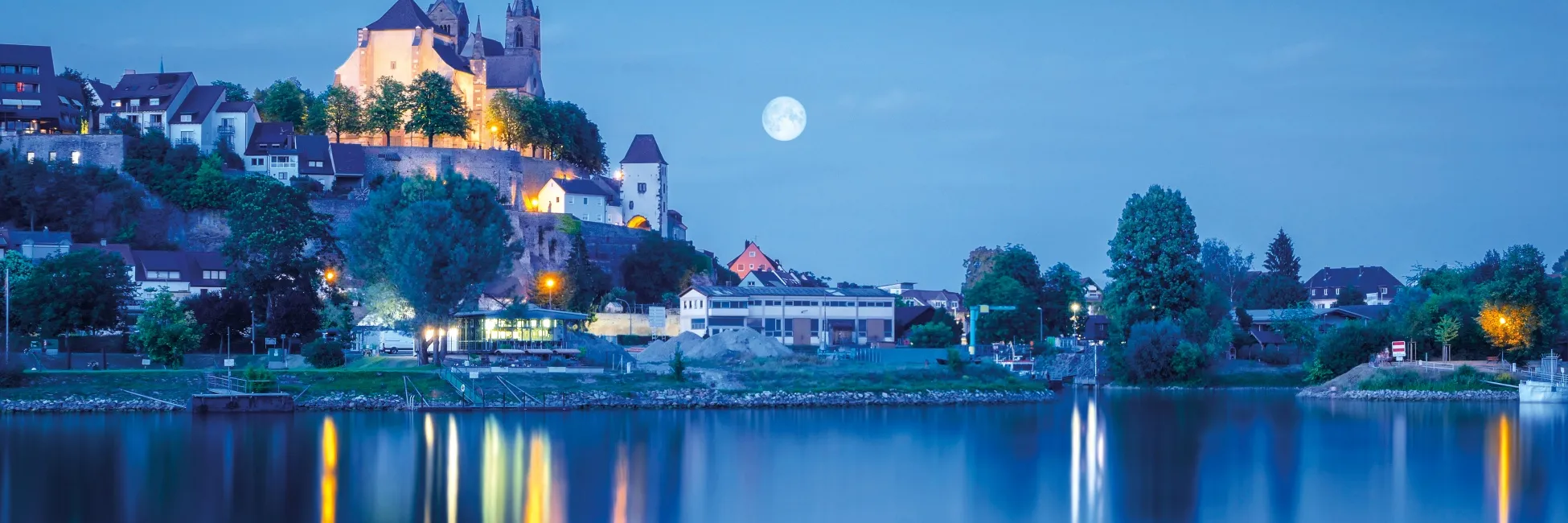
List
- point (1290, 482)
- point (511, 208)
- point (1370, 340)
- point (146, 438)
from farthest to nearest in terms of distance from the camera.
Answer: point (511, 208), point (1370, 340), point (146, 438), point (1290, 482)

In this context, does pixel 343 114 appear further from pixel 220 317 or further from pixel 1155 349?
pixel 1155 349

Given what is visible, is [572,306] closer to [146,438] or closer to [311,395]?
[311,395]

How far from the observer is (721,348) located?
177ft

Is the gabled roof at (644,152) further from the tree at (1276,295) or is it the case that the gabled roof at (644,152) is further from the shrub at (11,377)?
the shrub at (11,377)

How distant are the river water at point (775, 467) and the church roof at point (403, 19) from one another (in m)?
50.1

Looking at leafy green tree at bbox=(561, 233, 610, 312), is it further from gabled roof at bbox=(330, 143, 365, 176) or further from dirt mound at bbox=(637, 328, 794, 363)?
dirt mound at bbox=(637, 328, 794, 363)

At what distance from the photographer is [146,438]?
32906 millimetres

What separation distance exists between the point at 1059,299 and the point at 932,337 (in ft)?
44.8

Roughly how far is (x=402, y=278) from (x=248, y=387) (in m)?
7.29

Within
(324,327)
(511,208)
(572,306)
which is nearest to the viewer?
(324,327)

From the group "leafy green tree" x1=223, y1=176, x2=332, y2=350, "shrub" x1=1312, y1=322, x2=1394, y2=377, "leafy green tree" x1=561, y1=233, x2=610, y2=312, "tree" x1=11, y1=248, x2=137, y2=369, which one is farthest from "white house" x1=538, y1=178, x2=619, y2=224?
"shrub" x1=1312, y1=322, x2=1394, y2=377

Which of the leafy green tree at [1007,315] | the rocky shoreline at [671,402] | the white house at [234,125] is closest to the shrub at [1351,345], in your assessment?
the rocky shoreline at [671,402]

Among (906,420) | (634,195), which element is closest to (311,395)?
(906,420)

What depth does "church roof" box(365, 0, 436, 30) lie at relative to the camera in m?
87.1
